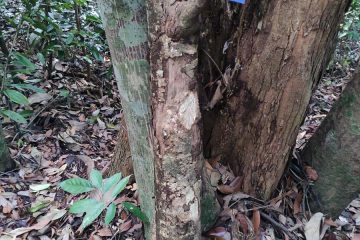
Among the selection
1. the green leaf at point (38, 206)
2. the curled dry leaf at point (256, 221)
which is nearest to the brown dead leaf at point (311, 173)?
the curled dry leaf at point (256, 221)

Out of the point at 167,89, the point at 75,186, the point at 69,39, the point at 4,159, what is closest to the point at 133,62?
the point at 167,89

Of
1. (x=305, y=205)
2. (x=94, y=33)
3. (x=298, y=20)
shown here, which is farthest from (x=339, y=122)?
(x=94, y=33)

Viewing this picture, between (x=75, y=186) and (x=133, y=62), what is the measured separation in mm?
466

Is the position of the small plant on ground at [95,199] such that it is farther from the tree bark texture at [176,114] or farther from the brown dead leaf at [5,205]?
the brown dead leaf at [5,205]

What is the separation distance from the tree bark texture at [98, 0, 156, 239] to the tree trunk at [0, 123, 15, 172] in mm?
922

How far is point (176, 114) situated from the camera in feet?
3.61

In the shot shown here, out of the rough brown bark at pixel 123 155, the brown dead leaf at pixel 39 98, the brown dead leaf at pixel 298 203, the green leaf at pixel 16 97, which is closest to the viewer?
the brown dead leaf at pixel 298 203

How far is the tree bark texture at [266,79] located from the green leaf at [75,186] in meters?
0.55

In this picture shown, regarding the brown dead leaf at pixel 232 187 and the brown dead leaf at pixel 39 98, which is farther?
the brown dead leaf at pixel 39 98

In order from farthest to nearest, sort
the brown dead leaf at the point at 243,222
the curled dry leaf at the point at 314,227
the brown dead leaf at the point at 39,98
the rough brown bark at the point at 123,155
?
the brown dead leaf at the point at 39,98 → the rough brown bark at the point at 123,155 → the curled dry leaf at the point at 314,227 → the brown dead leaf at the point at 243,222

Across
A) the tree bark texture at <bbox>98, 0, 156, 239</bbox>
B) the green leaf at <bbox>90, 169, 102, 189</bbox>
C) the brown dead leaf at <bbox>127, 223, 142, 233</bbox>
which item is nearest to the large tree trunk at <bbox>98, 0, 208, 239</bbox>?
the tree bark texture at <bbox>98, 0, 156, 239</bbox>

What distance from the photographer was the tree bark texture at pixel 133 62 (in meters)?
1.20

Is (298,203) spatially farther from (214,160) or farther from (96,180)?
(96,180)

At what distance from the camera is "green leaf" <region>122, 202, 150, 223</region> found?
4.47 ft
